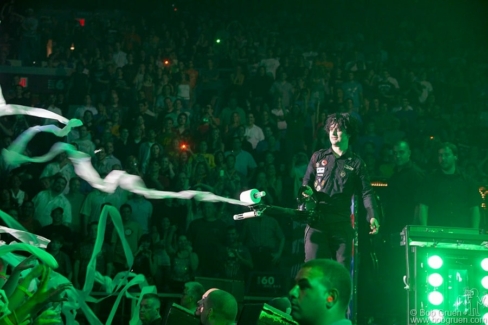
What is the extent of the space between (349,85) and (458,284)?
30.1 ft

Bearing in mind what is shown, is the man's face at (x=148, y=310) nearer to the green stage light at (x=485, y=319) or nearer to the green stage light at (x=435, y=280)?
the green stage light at (x=435, y=280)

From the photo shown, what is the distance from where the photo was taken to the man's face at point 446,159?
26.6ft

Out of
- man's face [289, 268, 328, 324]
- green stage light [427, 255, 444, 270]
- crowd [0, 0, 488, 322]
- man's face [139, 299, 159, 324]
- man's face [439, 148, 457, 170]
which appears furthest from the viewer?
crowd [0, 0, 488, 322]

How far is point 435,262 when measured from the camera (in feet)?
22.2

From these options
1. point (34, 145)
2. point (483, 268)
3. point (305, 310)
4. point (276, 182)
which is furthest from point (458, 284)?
point (34, 145)

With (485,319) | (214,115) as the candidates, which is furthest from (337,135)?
(214,115)

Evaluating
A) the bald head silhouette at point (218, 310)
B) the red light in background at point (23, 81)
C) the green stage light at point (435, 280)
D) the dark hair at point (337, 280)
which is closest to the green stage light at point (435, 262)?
the green stage light at point (435, 280)

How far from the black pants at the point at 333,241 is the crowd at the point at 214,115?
146 inches

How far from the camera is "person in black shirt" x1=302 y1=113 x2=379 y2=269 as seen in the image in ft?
22.7

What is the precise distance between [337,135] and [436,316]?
2008 millimetres

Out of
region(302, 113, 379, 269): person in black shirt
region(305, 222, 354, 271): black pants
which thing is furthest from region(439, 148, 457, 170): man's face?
region(305, 222, 354, 271): black pants

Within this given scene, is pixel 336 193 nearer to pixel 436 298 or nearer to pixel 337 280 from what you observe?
pixel 436 298

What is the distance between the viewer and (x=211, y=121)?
13.8 metres

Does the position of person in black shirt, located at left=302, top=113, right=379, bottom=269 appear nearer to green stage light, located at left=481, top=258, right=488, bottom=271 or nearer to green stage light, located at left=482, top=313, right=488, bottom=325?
green stage light, located at left=481, top=258, right=488, bottom=271
